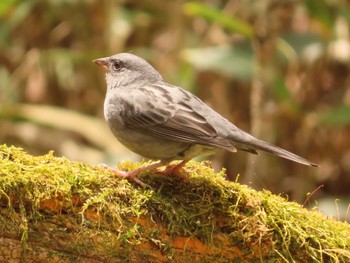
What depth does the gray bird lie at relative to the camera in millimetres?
4141

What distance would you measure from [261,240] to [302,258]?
0.25 meters

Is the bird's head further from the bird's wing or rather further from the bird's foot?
the bird's foot

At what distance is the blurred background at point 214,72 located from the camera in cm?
802

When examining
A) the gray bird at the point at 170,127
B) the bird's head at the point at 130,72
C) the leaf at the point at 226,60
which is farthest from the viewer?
the leaf at the point at 226,60

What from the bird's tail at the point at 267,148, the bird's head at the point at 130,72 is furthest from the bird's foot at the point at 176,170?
the bird's head at the point at 130,72

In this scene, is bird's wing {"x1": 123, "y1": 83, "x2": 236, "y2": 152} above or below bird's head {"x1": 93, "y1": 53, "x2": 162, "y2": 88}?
below

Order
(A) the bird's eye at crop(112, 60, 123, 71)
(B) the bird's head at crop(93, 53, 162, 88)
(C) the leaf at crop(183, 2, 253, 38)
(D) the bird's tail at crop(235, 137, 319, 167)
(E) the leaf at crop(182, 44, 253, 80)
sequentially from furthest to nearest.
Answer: (E) the leaf at crop(182, 44, 253, 80) → (C) the leaf at crop(183, 2, 253, 38) → (A) the bird's eye at crop(112, 60, 123, 71) → (B) the bird's head at crop(93, 53, 162, 88) → (D) the bird's tail at crop(235, 137, 319, 167)

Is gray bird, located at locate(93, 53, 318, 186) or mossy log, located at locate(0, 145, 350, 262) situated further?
gray bird, located at locate(93, 53, 318, 186)

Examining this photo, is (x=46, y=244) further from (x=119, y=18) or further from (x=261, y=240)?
(x=119, y=18)

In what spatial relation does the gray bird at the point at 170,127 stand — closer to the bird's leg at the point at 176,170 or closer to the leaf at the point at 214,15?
the bird's leg at the point at 176,170

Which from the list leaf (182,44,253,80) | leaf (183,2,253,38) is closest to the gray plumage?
leaf (183,2,253,38)

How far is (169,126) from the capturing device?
4.27 m

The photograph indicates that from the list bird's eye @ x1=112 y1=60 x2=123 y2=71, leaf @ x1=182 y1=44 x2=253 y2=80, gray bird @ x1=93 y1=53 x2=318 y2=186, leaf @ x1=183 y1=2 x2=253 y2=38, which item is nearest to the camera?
gray bird @ x1=93 y1=53 x2=318 y2=186

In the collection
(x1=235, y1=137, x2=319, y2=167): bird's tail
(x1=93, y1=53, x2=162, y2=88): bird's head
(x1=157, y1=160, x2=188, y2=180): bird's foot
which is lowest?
(x1=157, y1=160, x2=188, y2=180): bird's foot
